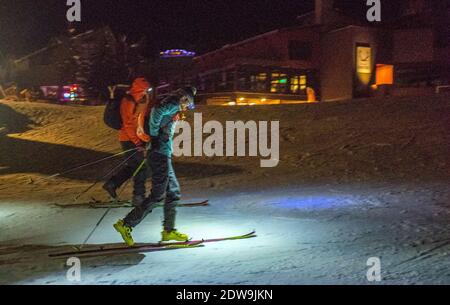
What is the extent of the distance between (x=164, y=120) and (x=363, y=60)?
2781 cm

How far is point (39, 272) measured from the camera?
5125 mm

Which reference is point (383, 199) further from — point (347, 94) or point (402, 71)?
point (402, 71)

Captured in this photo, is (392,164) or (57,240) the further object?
(392,164)

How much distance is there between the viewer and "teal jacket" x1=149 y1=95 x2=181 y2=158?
18.6ft

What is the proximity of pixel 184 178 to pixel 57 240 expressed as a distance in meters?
6.21

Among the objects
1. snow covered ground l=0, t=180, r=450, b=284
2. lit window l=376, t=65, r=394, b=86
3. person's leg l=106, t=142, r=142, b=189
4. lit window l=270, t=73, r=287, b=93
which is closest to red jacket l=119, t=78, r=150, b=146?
person's leg l=106, t=142, r=142, b=189

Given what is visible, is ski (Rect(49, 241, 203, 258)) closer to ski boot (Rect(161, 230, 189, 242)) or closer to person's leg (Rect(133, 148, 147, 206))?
ski boot (Rect(161, 230, 189, 242))

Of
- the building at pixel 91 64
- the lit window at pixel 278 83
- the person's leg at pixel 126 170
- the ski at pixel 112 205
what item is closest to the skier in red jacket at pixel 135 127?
the person's leg at pixel 126 170

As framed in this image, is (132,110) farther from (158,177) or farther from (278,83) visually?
(278,83)

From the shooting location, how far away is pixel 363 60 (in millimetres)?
31328

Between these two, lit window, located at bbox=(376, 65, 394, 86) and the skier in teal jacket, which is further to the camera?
lit window, located at bbox=(376, 65, 394, 86)

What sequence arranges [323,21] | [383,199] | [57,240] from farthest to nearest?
[323,21] → [383,199] → [57,240]

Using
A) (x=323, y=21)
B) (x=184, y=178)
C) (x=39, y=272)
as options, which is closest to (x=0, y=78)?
(x=323, y=21)

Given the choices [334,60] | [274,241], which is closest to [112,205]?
[274,241]
